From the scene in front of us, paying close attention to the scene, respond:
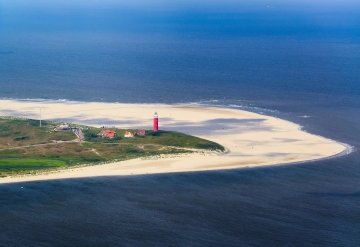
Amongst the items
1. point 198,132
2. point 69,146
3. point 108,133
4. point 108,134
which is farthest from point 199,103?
point 69,146

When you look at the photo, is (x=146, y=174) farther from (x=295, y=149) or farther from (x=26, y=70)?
(x=26, y=70)

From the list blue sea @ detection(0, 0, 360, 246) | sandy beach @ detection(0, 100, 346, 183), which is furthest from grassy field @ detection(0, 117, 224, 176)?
blue sea @ detection(0, 0, 360, 246)

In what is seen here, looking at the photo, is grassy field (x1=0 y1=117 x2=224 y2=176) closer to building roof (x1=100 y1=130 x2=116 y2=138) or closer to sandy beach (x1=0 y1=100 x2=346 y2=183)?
building roof (x1=100 y1=130 x2=116 y2=138)

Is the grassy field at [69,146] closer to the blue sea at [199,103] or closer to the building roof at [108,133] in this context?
the building roof at [108,133]

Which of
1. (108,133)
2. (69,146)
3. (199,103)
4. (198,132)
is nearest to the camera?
(69,146)

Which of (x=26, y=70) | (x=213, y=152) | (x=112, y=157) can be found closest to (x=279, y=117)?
(x=213, y=152)

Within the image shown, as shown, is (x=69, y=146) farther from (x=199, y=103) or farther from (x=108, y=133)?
(x=199, y=103)
